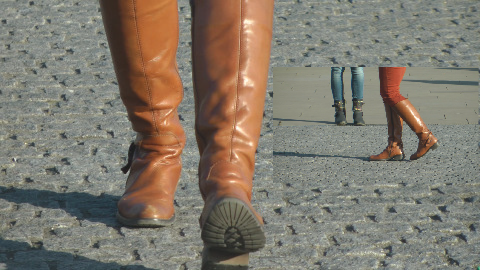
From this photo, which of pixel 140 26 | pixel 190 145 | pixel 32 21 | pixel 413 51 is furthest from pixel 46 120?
pixel 413 51

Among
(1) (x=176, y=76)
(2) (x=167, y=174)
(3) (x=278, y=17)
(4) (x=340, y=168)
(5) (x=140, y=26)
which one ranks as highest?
(5) (x=140, y=26)

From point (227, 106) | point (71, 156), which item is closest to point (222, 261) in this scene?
point (227, 106)

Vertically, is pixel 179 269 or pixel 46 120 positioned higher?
pixel 179 269

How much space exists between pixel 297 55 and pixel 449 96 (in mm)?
2199

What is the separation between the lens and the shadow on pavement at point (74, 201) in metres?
3.18

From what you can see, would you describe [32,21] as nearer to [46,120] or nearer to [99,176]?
[46,120]

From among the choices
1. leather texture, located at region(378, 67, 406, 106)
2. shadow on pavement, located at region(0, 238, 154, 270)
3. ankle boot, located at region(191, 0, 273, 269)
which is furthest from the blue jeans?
ankle boot, located at region(191, 0, 273, 269)

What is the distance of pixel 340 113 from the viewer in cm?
421

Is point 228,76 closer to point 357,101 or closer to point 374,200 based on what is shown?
point 374,200

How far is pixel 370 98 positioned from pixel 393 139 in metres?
0.26

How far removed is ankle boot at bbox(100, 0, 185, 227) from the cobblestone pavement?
117 mm

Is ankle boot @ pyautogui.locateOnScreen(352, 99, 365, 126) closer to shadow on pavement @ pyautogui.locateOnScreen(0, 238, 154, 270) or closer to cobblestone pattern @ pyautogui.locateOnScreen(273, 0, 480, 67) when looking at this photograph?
shadow on pavement @ pyautogui.locateOnScreen(0, 238, 154, 270)

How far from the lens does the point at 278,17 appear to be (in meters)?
7.73

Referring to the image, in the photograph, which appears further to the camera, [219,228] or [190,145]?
[190,145]
